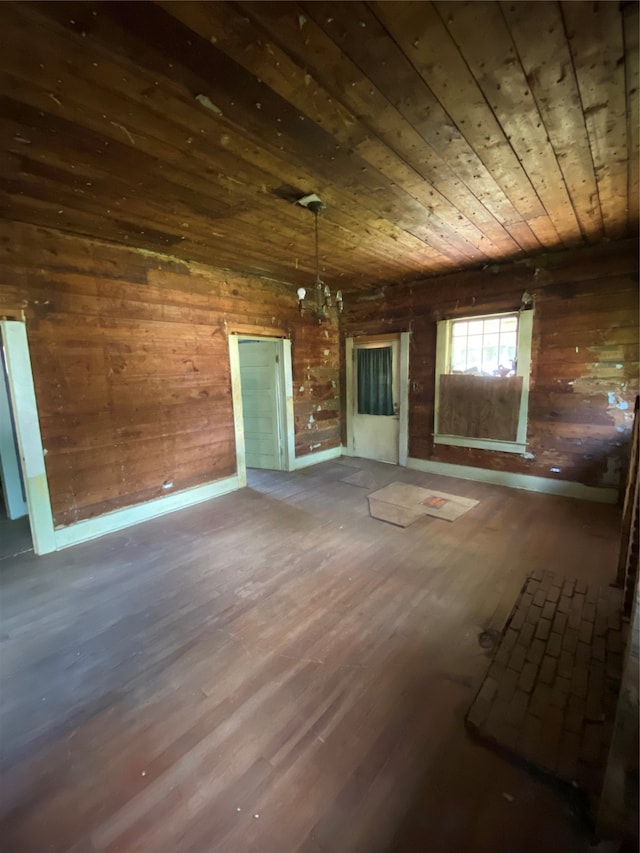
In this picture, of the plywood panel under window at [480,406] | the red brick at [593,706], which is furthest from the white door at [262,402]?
the red brick at [593,706]

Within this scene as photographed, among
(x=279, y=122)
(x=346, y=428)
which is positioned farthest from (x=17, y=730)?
(x=346, y=428)

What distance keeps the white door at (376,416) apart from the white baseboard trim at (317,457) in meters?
0.27

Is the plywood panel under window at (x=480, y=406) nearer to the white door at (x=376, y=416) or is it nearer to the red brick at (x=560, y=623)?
the white door at (x=376, y=416)

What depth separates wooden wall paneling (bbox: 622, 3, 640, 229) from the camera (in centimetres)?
122

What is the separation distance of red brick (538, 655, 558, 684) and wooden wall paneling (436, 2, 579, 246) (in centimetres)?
265

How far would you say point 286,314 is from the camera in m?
4.90

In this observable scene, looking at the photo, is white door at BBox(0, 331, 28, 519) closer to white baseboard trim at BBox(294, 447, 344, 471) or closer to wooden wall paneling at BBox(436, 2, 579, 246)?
white baseboard trim at BBox(294, 447, 344, 471)

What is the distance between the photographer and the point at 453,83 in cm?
149

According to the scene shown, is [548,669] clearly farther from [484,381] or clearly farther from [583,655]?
[484,381]

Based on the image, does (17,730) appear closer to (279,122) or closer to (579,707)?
(579,707)

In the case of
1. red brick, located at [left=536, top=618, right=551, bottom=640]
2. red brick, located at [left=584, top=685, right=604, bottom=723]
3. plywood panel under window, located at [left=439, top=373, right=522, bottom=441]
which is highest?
plywood panel under window, located at [left=439, top=373, right=522, bottom=441]

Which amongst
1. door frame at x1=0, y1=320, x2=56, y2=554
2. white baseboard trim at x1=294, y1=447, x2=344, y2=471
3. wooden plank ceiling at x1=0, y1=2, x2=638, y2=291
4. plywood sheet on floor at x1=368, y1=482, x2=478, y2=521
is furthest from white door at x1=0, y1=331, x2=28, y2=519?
plywood sheet on floor at x1=368, y1=482, x2=478, y2=521

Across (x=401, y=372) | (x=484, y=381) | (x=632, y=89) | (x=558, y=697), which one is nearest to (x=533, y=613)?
(x=558, y=697)

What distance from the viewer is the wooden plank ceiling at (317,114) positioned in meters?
1.22
